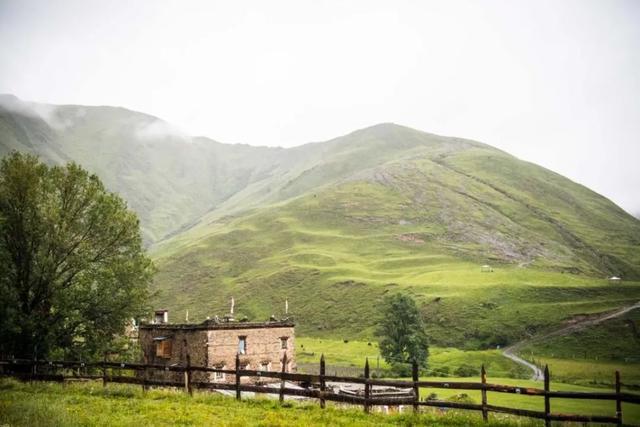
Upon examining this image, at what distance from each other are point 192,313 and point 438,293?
7539 centimetres

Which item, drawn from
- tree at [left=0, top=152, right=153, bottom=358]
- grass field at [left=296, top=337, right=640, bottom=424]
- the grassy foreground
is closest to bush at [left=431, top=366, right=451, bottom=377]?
grass field at [left=296, top=337, right=640, bottom=424]

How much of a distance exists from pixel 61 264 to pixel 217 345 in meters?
20.1

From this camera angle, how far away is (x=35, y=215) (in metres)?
40.9

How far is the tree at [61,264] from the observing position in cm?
3994

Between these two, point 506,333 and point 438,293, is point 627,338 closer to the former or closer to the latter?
point 506,333

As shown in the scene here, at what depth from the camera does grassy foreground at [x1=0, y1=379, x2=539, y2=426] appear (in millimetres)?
18734

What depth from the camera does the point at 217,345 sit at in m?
57.2

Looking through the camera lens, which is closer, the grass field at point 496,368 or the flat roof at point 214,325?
the grass field at point 496,368

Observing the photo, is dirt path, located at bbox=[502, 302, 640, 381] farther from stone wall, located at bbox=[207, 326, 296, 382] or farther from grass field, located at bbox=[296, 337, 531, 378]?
stone wall, located at bbox=[207, 326, 296, 382]

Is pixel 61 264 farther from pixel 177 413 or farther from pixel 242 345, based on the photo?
pixel 177 413

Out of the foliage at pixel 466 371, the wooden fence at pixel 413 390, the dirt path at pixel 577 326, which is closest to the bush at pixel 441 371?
the foliage at pixel 466 371

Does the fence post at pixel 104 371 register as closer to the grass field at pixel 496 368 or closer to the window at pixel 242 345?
the window at pixel 242 345

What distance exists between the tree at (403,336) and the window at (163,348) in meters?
40.6

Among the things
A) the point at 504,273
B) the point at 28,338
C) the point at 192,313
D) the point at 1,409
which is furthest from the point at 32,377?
the point at 504,273
